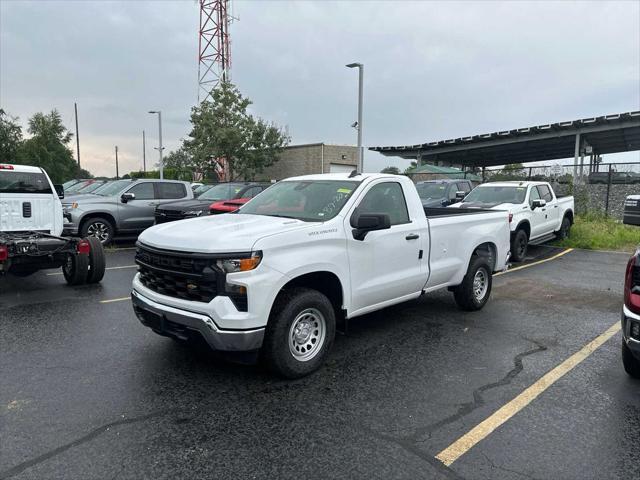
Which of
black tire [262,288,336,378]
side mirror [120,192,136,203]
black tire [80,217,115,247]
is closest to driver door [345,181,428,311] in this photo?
black tire [262,288,336,378]

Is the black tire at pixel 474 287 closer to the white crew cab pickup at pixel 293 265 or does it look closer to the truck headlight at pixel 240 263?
the white crew cab pickup at pixel 293 265

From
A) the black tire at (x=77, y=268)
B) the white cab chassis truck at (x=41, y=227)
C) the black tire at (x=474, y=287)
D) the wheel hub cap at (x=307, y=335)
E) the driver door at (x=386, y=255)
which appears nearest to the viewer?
the wheel hub cap at (x=307, y=335)

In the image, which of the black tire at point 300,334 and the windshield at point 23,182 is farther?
the windshield at point 23,182

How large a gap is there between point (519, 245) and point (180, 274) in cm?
921

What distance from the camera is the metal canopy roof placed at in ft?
76.8

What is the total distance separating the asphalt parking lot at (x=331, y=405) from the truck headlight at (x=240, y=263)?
1072 millimetres

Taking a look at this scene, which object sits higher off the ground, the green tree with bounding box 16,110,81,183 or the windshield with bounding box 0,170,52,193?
the green tree with bounding box 16,110,81,183

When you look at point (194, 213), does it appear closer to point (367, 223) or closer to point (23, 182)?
point (23, 182)

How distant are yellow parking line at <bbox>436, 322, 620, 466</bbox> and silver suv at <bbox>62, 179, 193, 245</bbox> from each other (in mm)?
10518

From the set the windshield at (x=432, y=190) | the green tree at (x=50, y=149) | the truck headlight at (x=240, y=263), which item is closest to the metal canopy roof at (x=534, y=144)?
the windshield at (x=432, y=190)

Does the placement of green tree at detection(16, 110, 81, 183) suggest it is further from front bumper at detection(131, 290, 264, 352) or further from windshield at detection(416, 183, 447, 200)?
front bumper at detection(131, 290, 264, 352)

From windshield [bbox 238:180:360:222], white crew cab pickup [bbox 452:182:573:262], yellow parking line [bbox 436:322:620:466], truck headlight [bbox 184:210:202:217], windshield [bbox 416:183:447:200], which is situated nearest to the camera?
yellow parking line [bbox 436:322:620:466]

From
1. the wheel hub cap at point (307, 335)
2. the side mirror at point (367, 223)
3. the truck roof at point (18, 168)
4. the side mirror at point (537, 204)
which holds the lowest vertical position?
the wheel hub cap at point (307, 335)

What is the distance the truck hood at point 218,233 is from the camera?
3.93m
